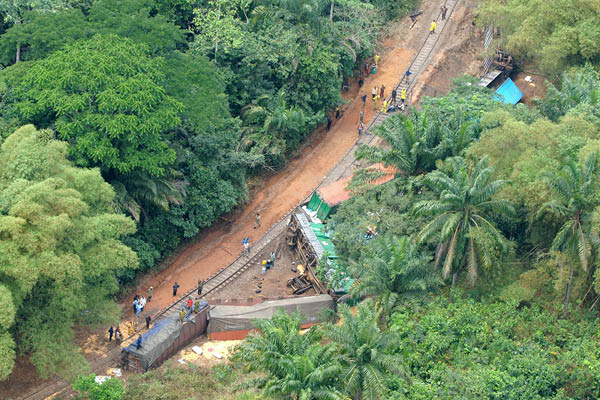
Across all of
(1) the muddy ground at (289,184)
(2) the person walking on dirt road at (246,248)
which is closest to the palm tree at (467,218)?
(1) the muddy ground at (289,184)

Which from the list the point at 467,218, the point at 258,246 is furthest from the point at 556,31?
the point at 258,246

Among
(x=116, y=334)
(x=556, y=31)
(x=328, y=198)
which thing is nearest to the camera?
(x=116, y=334)

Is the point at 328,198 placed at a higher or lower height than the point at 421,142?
lower

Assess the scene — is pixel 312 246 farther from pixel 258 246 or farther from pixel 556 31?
pixel 556 31

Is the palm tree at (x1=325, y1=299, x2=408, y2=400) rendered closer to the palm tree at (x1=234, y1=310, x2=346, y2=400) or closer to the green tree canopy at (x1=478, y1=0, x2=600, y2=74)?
the palm tree at (x1=234, y1=310, x2=346, y2=400)

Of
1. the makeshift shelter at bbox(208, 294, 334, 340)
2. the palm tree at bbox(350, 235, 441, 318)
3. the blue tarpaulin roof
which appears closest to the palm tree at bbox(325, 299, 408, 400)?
the palm tree at bbox(350, 235, 441, 318)

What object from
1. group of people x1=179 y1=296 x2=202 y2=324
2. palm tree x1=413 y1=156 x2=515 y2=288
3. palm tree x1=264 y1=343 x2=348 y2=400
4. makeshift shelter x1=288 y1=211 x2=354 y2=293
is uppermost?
palm tree x1=413 y1=156 x2=515 y2=288
